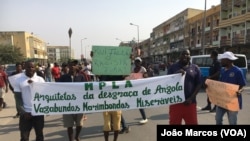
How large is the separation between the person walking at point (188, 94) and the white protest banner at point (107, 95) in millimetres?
166

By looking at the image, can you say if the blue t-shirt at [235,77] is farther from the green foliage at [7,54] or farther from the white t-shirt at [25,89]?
the green foliage at [7,54]

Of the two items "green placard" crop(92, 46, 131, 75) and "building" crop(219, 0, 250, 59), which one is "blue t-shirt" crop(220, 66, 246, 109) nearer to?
"green placard" crop(92, 46, 131, 75)

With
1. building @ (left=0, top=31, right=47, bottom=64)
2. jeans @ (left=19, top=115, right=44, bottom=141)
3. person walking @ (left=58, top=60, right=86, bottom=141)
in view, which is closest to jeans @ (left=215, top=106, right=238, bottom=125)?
person walking @ (left=58, top=60, right=86, bottom=141)

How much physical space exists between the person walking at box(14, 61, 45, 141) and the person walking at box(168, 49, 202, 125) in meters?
2.17

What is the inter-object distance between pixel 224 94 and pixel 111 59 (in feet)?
7.29

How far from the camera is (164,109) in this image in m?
9.21

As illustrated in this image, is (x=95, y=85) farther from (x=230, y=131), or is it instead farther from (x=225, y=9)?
(x=225, y=9)

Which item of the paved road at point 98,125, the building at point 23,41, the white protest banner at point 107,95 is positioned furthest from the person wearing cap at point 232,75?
the building at point 23,41

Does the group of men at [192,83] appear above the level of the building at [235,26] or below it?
below

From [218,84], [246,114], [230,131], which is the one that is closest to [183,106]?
[218,84]

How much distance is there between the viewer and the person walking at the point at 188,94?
14.6 ft

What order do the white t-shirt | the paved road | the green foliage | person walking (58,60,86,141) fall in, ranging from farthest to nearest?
the green foliage, the paved road, person walking (58,60,86,141), the white t-shirt

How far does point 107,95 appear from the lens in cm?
493

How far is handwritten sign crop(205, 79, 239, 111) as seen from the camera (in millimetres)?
4590
